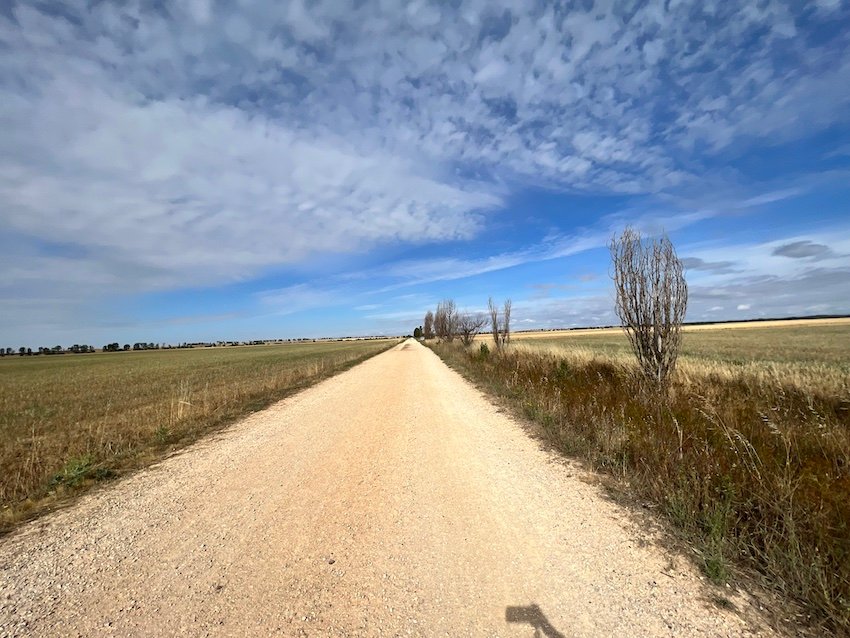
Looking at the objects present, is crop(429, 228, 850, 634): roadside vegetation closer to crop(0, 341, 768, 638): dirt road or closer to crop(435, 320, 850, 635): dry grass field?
crop(435, 320, 850, 635): dry grass field

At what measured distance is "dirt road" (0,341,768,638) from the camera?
106 inches

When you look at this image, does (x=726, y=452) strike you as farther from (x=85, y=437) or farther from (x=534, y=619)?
(x=85, y=437)

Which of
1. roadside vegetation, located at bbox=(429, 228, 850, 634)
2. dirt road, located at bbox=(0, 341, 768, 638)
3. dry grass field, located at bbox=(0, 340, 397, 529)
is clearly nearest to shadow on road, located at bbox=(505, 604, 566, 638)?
dirt road, located at bbox=(0, 341, 768, 638)

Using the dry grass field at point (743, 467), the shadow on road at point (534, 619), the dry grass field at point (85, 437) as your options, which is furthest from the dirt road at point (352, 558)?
the dry grass field at point (85, 437)

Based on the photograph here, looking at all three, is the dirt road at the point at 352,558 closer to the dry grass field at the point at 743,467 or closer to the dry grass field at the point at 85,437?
the dry grass field at the point at 743,467

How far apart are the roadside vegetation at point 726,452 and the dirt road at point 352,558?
570mm

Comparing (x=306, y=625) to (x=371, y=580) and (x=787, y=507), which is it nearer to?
(x=371, y=580)

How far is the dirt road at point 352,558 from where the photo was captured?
2703 mm

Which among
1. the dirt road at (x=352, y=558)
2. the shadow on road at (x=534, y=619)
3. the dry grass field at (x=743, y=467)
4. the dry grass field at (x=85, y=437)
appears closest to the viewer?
the shadow on road at (x=534, y=619)

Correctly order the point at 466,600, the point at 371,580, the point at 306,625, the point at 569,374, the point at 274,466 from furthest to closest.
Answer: the point at 569,374, the point at 274,466, the point at 371,580, the point at 466,600, the point at 306,625

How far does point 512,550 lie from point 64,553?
416 cm

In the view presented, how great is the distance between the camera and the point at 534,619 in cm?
269

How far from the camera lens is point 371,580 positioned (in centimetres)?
315

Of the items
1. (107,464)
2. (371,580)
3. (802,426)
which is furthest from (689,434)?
(107,464)
